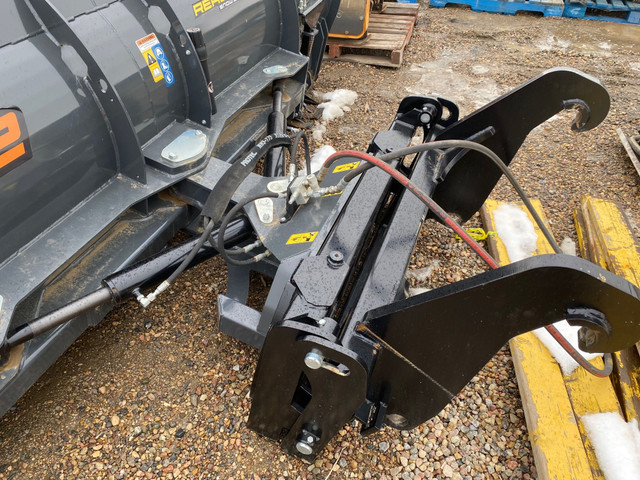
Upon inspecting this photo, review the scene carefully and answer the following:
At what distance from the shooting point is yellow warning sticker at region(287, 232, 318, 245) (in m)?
1.88

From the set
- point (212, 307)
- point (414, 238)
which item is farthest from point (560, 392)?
point (212, 307)

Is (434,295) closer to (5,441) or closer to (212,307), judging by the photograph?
→ (212,307)

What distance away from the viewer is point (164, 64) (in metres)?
2.17

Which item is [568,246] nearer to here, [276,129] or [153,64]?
[276,129]

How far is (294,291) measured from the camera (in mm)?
1635

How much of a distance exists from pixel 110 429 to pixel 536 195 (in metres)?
2.99

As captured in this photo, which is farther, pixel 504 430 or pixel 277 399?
pixel 504 430

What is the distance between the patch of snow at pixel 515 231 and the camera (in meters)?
2.69

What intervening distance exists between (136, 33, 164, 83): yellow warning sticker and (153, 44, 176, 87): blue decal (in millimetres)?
14

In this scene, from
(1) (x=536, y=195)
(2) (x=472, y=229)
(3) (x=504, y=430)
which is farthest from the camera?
(1) (x=536, y=195)

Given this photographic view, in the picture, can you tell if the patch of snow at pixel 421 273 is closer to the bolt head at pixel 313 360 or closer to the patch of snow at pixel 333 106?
the bolt head at pixel 313 360

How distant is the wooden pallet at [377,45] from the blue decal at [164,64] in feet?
10.5

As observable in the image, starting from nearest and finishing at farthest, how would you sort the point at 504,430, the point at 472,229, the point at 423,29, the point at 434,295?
1. the point at 434,295
2. the point at 504,430
3. the point at 472,229
4. the point at 423,29

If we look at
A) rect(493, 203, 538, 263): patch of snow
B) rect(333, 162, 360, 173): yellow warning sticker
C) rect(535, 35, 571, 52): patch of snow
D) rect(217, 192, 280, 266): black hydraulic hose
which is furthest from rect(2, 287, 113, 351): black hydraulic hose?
rect(535, 35, 571, 52): patch of snow
